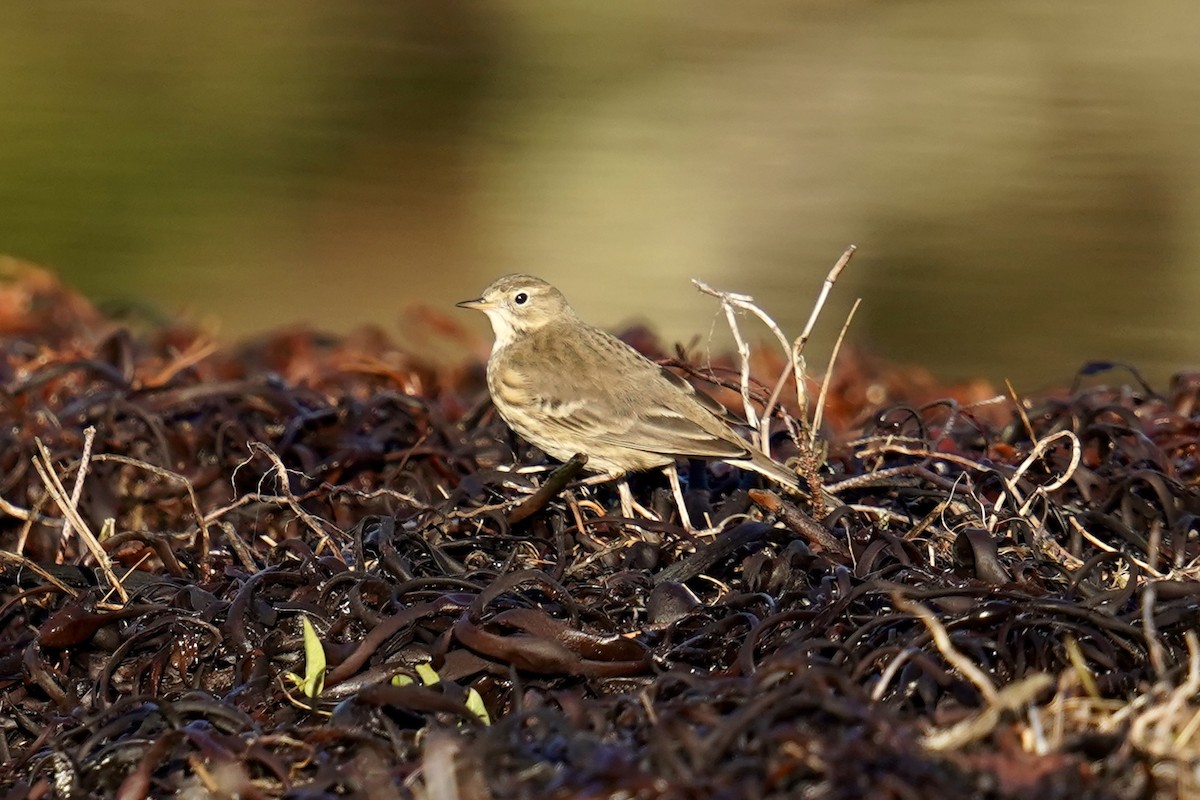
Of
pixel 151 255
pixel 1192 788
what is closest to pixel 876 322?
pixel 151 255

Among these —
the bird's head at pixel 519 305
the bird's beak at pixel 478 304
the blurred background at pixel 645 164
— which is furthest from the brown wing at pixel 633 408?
the blurred background at pixel 645 164

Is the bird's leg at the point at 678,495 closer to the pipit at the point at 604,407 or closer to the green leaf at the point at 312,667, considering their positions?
the pipit at the point at 604,407

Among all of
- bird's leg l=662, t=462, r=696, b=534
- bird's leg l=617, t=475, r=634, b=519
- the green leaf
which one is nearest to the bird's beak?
bird's leg l=662, t=462, r=696, b=534

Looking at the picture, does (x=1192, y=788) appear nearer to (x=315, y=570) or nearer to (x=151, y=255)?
(x=315, y=570)

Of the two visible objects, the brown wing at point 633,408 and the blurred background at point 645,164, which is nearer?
the brown wing at point 633,408

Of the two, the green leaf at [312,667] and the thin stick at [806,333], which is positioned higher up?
the thin stick at [806,333]

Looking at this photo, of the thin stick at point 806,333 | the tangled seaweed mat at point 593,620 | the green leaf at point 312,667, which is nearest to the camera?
the tangled seaweed mat at point 593,620
